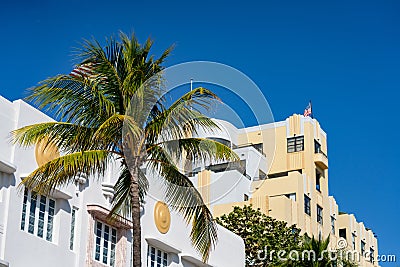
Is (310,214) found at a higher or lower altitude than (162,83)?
higher

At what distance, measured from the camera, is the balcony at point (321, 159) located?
6619 cm

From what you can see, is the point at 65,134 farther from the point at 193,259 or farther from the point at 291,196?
the point at 291,196

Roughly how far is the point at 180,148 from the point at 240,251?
17550 millimetres

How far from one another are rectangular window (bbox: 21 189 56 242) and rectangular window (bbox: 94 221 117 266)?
2470 mm

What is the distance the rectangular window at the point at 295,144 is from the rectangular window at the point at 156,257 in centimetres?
3463

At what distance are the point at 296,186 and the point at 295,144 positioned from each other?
5.43 metres

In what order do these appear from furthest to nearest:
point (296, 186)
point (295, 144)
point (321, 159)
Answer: point (321, 159) → point (295, 144) → point (296, 186)

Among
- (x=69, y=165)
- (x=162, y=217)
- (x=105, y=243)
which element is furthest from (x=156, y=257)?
(x=69, y=165)

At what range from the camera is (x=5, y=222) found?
950 inches

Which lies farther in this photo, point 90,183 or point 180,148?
point 90,183

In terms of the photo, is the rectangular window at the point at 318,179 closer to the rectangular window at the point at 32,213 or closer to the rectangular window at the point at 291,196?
the rectangular window at the point at 291,196

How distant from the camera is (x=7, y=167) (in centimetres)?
2420

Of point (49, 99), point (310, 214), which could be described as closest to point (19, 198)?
point (49, 99)

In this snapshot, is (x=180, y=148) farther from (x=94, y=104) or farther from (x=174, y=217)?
(x=174, y=217)
